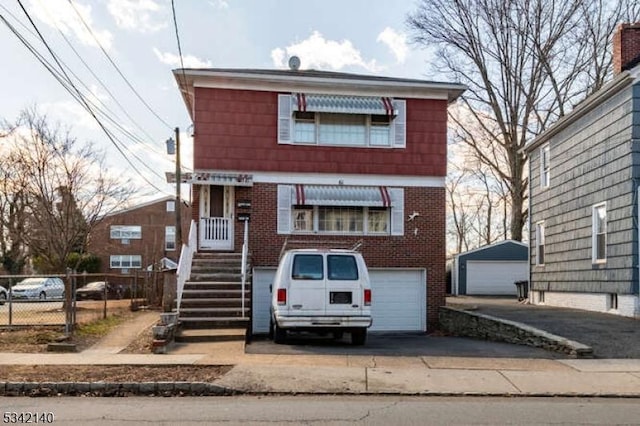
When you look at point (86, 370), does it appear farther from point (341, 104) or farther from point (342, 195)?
point (341, 104)

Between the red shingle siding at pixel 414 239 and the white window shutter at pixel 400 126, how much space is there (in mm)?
1469

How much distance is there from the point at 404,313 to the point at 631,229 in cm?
688

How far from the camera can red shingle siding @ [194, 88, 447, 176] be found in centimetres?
1919

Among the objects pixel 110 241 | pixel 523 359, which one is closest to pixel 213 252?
pixel 523 359

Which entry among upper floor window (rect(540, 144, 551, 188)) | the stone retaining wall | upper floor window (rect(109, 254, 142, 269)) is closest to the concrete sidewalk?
the stone retaining wall

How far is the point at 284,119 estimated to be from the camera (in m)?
19.4

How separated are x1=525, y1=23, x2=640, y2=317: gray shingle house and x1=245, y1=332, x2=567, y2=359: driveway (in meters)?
4.82

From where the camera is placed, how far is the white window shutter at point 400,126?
1980 centimetres

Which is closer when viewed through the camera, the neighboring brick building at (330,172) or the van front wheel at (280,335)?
the van front wheel at (280,335)

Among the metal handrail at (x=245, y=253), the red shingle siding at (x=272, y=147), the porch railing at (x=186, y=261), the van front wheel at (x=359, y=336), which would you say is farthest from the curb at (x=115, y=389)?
the red shingle siding at (x=272, y=147)

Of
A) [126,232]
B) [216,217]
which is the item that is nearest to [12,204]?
[216,217]

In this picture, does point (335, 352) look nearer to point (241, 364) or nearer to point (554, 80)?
point (241, 364)

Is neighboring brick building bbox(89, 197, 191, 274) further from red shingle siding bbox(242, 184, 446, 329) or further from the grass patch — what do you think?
the grass patch

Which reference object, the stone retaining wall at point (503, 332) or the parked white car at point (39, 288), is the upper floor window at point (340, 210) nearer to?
the stone retaining wall at point (503, 332)
